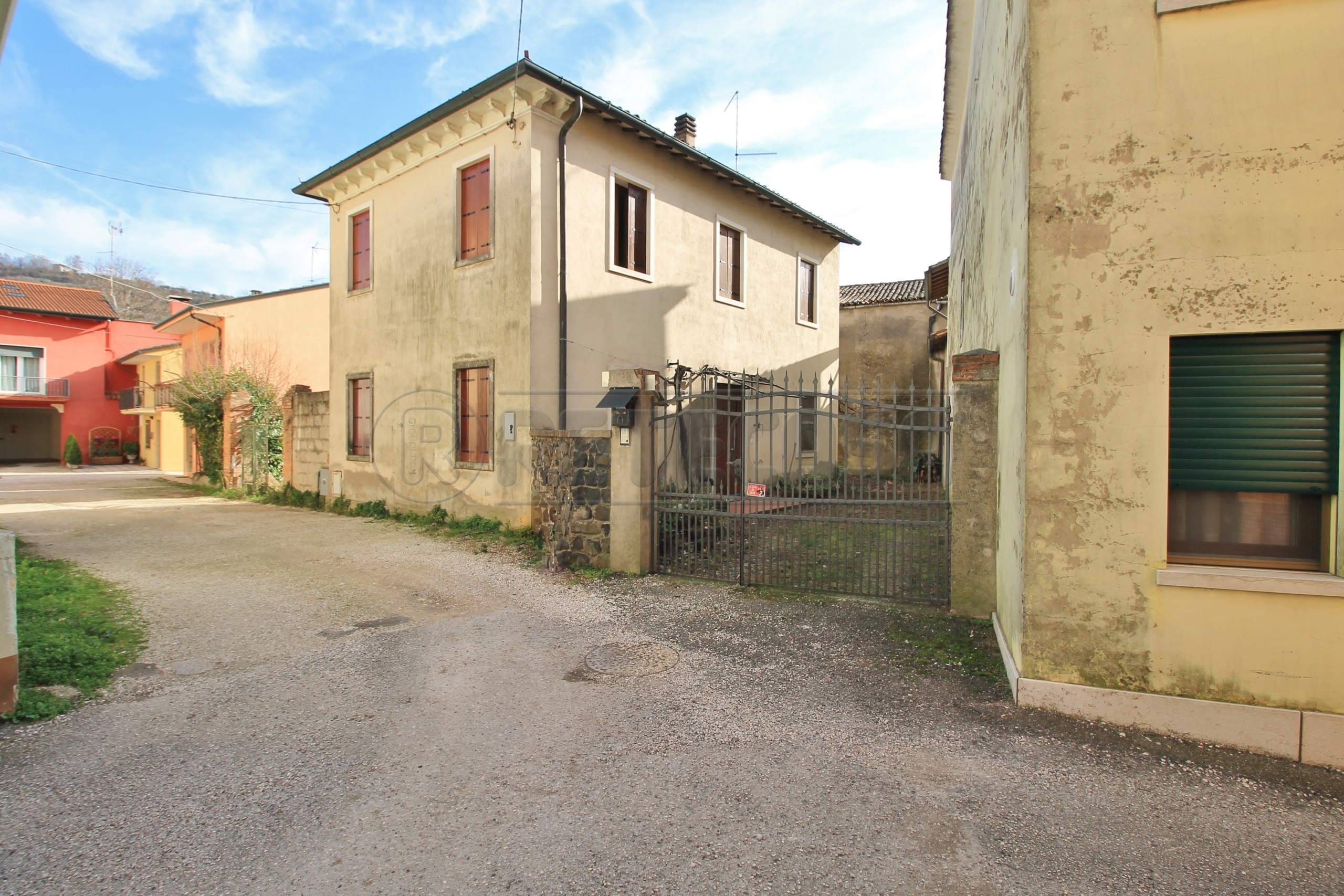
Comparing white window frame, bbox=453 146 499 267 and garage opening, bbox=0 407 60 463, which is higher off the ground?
white window frame, bbox=453 146 499 267

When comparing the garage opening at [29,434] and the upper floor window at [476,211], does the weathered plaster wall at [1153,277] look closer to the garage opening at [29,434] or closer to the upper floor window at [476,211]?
the upper floor window at [476,211]

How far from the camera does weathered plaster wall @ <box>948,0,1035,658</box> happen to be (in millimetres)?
4016

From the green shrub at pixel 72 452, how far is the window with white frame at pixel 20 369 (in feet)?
8.78

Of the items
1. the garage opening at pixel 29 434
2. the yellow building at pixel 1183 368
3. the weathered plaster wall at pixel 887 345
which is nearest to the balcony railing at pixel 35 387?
the garage opening at pixel 29 434

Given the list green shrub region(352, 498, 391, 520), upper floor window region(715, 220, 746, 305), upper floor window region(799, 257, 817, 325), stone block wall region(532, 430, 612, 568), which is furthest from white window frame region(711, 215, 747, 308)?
green shrub region(352, 498, 391, 520)

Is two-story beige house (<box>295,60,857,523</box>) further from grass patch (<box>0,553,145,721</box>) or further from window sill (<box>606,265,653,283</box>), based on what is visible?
grass patch (<box>0,553,145,721</box>)

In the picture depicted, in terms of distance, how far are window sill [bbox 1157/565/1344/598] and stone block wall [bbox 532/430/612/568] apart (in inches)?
201

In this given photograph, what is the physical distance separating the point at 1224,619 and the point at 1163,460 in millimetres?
877

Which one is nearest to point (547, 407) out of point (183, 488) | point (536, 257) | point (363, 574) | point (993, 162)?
point (536, 257)

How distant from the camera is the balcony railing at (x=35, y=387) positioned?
2892 cm

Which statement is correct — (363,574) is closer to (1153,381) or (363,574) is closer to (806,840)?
(806,840)

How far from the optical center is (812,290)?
16.3 metres

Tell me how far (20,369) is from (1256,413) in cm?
4120

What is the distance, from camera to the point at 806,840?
2744 millimetres
